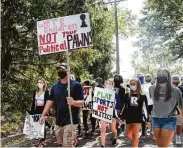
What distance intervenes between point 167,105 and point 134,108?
5.05 ft

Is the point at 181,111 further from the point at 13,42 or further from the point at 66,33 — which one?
the point at 13,42

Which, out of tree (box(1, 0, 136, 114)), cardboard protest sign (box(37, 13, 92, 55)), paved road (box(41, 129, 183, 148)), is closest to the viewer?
cardboard protest sign (box(37, 13, 92, 55))

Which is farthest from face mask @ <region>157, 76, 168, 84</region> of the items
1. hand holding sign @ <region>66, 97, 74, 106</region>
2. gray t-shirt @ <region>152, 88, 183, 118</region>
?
hand holding sign @ <region>66, 97, 74, 106</region>

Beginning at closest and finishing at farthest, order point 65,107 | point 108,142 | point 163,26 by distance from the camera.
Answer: point 65,107, point 108,142, point 163,26

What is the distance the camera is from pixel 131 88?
25.8 ft

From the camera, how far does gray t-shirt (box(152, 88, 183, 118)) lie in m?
6.39

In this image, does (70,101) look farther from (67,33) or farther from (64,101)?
(67,33)

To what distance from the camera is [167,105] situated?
21.1 ft

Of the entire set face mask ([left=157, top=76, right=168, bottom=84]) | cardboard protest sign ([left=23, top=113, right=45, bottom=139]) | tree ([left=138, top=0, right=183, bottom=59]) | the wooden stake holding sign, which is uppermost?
tree ([left=138, top=0, right=183, bottom=59])

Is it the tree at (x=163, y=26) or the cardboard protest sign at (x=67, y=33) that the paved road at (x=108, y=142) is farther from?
the tree at (x=163, y=26)

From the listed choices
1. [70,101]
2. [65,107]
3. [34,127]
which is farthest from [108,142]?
[70,101]

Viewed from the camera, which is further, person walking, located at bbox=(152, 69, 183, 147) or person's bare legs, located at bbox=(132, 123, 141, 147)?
person's bare legs, located at bbox=(132, 123, 141, 147)

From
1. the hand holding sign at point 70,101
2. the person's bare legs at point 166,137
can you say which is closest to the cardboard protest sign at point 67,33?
the hand holding sign at point 70,101

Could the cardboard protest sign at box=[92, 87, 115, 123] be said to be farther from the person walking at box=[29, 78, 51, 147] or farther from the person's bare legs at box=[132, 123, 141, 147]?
the person walking at box=[29, 78, 51, 147]
